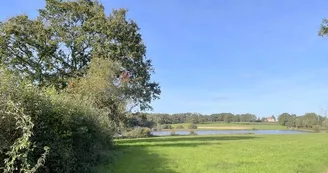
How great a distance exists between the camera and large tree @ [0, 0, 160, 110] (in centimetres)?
3359

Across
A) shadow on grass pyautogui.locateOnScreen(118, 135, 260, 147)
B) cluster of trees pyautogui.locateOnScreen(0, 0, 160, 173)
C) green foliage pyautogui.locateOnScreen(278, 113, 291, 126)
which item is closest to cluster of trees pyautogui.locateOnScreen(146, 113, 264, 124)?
green foliage pyautogui.locateOnScreen(278, 113, 291, 126)

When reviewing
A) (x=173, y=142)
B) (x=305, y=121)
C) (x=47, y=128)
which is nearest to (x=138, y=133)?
(x=173, y=142)

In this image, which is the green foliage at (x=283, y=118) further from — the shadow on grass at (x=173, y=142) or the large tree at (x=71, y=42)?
the large tree at (x=71, y=42)

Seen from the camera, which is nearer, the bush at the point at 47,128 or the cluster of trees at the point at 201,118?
the bush at the point at 47,128

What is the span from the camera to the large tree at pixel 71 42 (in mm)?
33594

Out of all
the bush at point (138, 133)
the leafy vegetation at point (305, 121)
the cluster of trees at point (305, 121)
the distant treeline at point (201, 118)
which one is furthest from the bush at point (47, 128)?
the leafy vegetation at point (305, 121)

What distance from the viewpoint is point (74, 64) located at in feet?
120

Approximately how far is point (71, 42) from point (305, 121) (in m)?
87.5

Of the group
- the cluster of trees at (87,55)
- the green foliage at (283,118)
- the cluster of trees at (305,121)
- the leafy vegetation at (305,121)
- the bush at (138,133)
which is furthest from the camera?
the green foliage at (283,118)

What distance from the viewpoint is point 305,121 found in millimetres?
101250

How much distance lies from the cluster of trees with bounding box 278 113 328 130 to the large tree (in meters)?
64.5

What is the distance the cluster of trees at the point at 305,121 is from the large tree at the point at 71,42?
6449cm

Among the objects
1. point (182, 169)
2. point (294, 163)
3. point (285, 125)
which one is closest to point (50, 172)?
point (182, 169)

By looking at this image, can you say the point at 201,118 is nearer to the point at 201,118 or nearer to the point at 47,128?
the point at 201,118
